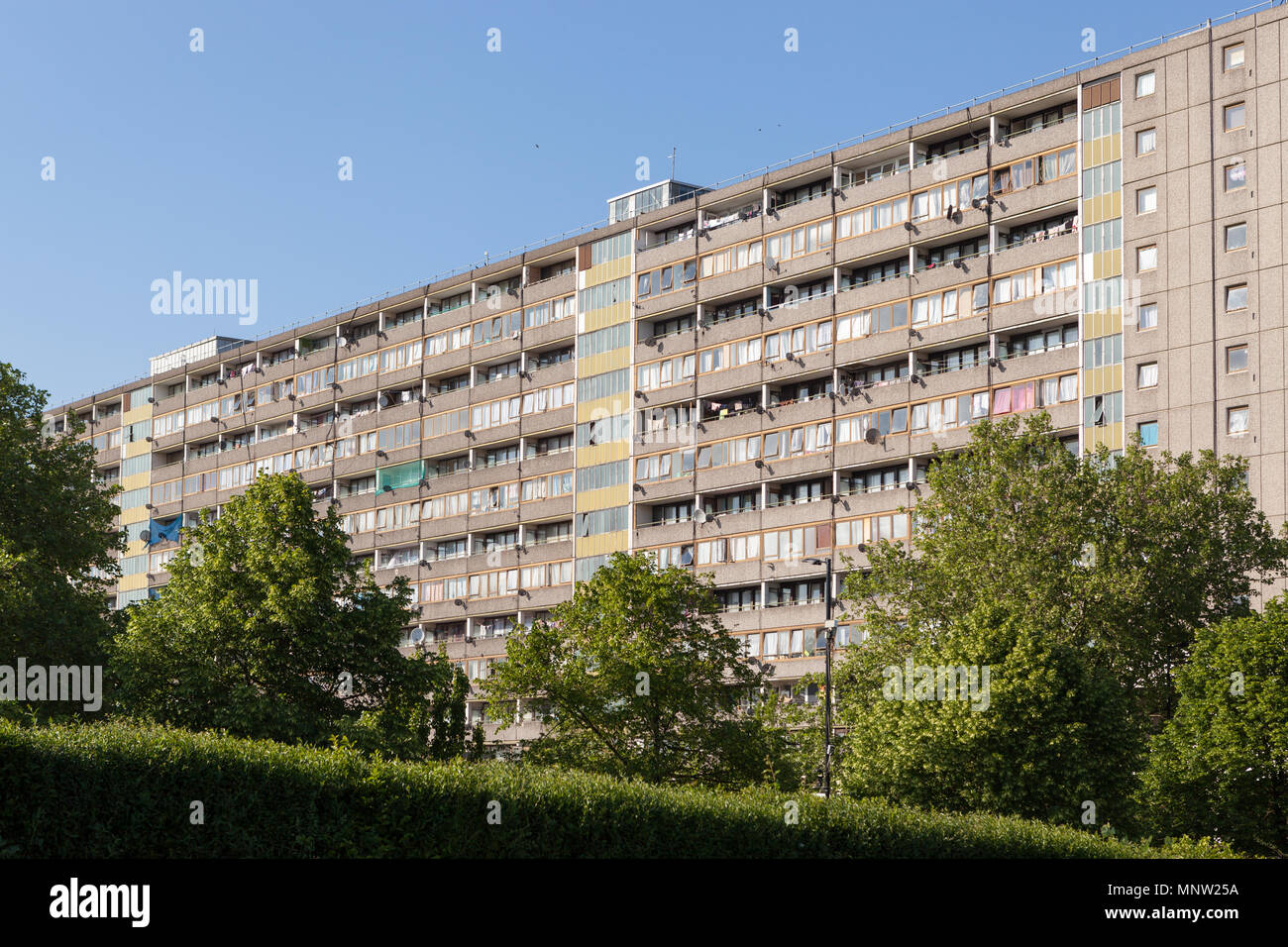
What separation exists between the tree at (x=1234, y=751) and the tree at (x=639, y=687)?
17.0m

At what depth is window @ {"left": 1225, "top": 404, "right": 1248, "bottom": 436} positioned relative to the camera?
278 feet

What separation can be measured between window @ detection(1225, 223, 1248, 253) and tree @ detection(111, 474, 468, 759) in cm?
4889

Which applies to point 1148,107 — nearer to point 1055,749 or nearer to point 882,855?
point 1055,749

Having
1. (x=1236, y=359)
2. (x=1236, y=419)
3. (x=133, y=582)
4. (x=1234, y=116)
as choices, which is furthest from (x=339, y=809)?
(x=133, y=582)

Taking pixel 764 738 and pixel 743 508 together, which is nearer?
pixel 764 738

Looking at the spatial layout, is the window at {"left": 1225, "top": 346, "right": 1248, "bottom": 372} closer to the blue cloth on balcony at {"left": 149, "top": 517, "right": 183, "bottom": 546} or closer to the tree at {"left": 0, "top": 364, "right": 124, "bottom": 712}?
the tree at {"left": 0, "top": 364, "right": 124, "bottom": 712}

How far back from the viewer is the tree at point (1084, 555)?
7138 cm

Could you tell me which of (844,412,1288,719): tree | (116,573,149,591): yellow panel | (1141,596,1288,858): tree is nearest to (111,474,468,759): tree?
(844,412,1288,719): tree

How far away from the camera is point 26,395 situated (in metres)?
77.3

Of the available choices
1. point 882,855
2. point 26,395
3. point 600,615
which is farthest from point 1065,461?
point 26,395

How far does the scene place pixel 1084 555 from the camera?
72.4 m

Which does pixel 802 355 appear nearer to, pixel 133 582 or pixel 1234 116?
pixel 1234 116

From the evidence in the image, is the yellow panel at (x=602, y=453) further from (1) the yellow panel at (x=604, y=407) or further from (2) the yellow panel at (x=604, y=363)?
(2) the yellow panel at (x=604, y=363)
